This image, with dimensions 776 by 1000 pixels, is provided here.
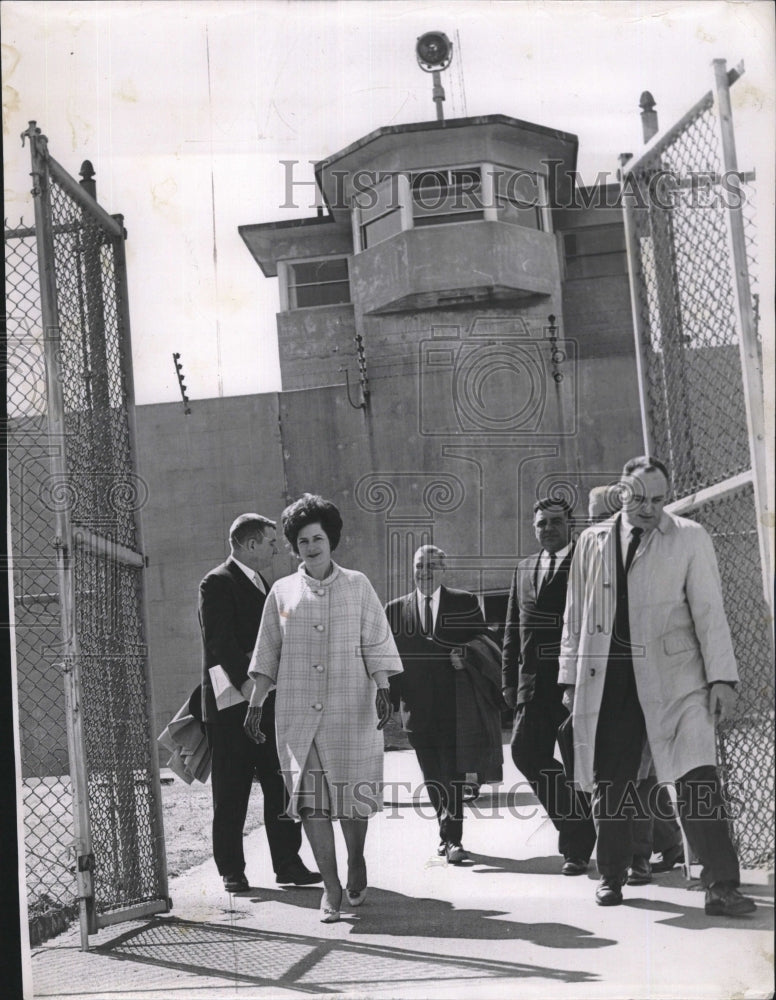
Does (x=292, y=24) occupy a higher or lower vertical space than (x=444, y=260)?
higher

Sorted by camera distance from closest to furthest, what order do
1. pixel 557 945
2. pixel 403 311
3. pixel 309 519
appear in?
pixel 557 945
pixel 309 519
pixel 403 311

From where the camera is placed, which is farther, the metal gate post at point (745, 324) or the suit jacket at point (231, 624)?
the suit jacket at point (231, 624)

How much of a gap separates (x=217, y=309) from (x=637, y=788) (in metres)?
2.71

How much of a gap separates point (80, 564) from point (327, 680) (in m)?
1.18

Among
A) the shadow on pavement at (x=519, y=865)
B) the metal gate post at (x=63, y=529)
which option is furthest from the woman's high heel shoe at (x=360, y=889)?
the metal gate post at (x=63, y=529)

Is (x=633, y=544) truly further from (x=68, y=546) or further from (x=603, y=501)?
(x=68, y=546)

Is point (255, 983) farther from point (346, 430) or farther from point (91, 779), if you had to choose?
point (346, 430)

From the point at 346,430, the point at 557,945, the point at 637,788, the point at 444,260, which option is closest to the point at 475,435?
the point at 346,430

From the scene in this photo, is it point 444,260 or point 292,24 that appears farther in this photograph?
point 444,260

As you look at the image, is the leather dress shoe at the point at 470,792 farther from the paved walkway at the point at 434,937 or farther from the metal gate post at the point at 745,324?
the metal gate post at the point at 745,324

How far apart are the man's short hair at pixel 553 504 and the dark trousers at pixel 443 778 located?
3.59 feet

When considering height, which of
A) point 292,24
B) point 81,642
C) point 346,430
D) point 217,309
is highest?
point 292,24

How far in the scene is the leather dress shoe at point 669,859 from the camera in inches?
216

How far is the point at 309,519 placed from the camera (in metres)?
5.47
